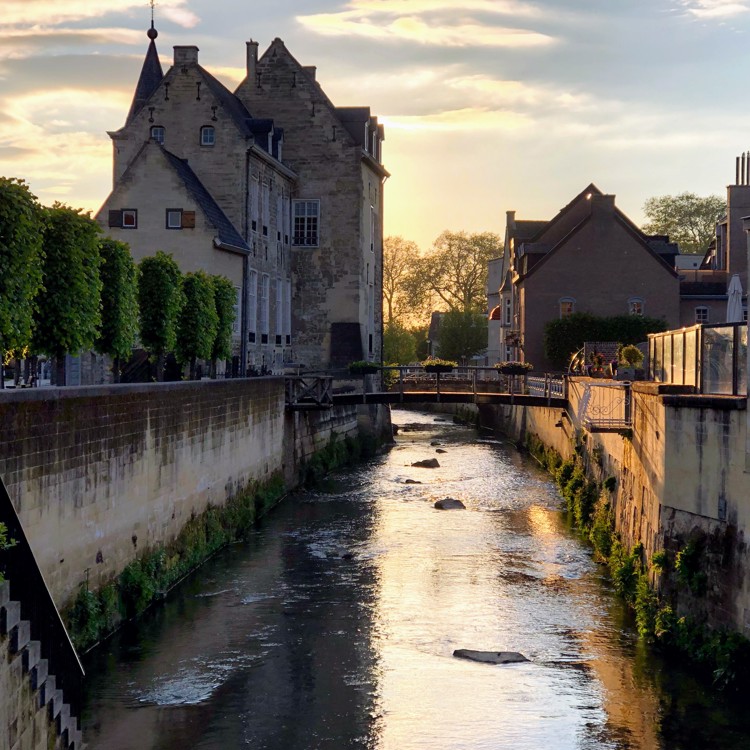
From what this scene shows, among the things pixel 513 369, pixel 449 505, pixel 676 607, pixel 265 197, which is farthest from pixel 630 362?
pixel 265 197

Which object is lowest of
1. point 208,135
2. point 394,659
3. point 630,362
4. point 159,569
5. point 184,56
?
point 394,659

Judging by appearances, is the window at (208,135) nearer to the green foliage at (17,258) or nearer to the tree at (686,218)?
the green foliage at (17,258)

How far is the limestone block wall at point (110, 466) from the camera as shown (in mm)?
16859

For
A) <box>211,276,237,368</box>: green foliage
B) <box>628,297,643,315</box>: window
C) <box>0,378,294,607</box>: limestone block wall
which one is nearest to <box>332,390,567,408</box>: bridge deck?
<box>211,276,237,368</box>: green foliage

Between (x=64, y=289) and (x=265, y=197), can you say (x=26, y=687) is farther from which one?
(x=265, y=197)

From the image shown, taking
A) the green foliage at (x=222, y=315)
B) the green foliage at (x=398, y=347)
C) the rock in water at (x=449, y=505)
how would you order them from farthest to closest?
the green foliage at (x=398, y=347) → the green foliage at (x=222, y=315) → the rock in water at (x=449, y=505)

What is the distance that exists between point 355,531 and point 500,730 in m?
15.6

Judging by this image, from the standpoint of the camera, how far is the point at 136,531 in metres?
22.5

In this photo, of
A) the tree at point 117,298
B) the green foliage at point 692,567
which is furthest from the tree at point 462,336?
the green foliage at point 692,567

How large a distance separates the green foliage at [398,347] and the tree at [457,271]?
11.5 metres

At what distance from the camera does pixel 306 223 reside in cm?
5769

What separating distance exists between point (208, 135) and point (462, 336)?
51675mm

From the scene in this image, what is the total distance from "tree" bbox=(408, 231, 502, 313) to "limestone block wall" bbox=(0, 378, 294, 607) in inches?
3088

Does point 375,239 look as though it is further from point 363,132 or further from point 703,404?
point 703,404
